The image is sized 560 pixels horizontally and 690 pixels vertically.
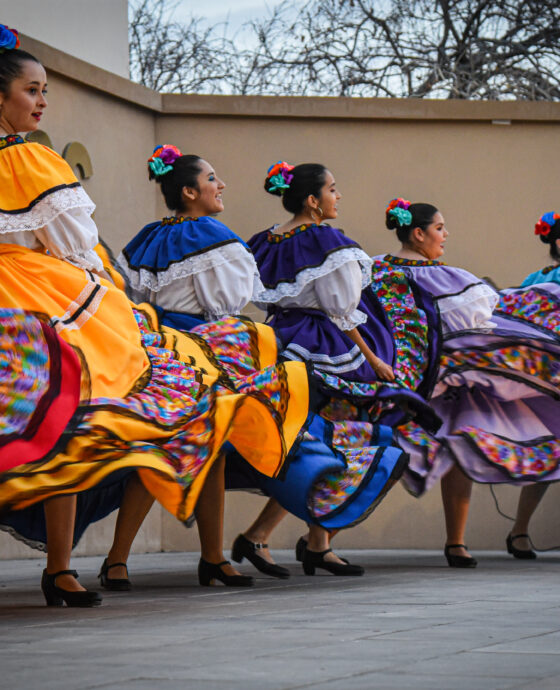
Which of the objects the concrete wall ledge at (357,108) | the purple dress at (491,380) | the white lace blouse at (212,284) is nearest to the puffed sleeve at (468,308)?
the purple dress at (491,380)

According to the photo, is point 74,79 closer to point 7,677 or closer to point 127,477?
point 127,477

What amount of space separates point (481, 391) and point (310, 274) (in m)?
1.23

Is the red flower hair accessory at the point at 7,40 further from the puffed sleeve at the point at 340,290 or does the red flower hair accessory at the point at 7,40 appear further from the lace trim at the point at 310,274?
the puffed sleeve at the point at 340,290

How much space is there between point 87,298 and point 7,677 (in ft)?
5.45

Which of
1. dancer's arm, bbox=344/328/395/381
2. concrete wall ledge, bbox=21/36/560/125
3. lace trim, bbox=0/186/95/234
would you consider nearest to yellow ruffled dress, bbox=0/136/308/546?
lace trim, bbox=0/186/95/234

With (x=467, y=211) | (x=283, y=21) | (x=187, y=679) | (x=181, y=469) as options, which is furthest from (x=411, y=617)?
(x=283, y=21)

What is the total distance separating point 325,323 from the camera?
526cm

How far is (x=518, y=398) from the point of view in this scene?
19.4ft

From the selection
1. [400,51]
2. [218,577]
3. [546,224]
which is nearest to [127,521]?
[218,577]

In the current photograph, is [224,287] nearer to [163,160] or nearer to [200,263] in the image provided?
[200,263]

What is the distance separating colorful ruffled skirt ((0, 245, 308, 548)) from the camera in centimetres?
352

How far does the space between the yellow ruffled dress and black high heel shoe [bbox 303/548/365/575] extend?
3.31ft

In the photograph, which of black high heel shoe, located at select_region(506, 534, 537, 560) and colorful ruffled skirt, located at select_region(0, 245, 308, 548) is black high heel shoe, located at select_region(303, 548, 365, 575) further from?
black high heel shoe, located at select_region(506, 534, 537, 560)

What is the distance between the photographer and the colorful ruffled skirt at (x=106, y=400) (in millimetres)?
3523
